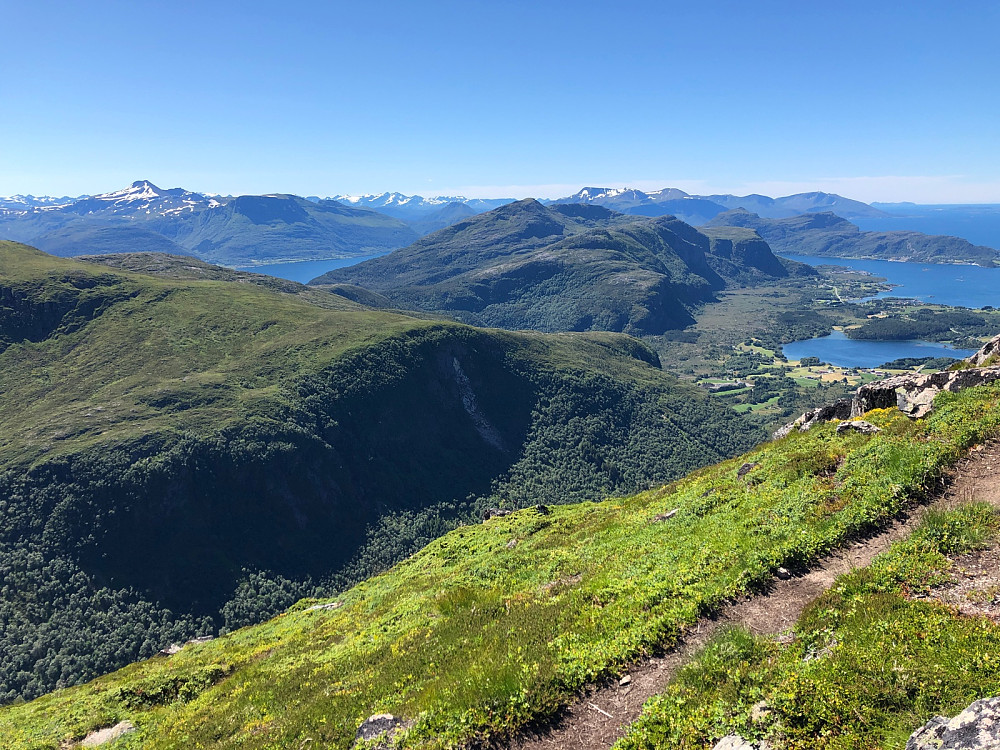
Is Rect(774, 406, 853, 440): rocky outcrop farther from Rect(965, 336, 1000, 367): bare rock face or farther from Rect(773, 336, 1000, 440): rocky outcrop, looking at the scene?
Rect(965, 336, 1000, 367): bare rock face

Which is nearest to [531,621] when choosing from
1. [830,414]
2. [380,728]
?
[380,728]

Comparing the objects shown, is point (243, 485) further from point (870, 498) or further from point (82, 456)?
point (870, 498)

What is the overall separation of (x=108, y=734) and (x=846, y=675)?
3250cm

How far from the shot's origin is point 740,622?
1431 centimetres

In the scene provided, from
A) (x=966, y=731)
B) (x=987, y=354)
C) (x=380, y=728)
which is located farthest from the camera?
(x=987, y=354)

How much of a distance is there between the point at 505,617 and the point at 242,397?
210 meters

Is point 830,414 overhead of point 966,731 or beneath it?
beneath

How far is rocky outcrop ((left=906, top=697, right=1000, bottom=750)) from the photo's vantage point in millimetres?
7198

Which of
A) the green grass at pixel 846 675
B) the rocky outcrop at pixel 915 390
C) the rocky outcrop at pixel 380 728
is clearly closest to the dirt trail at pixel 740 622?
the green grass at pixel 846 675

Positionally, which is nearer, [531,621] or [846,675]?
[846,675]

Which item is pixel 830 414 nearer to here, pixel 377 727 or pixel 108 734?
pixel 377 727

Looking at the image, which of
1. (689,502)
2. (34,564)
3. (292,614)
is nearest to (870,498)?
(689,502)

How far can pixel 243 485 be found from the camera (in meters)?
169

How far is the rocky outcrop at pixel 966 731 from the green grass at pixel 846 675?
776 millimetres
